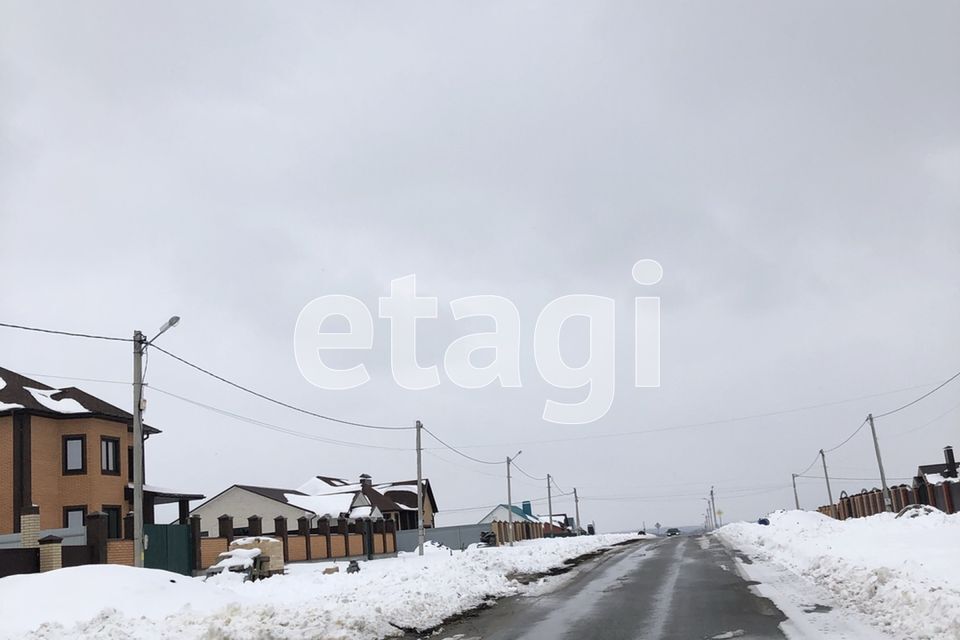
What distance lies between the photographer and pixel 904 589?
526 inches

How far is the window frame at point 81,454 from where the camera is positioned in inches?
1487

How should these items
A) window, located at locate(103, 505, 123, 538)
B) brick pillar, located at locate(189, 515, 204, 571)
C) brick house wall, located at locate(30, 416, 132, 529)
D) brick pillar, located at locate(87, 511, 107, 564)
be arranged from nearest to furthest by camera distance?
1. brick pillar, located at locate(87, 511, 107, 564)
2. brick pillar, located at locate(189, 515, 204, 571)
3. brick house wall, located at locate(30, 416, 132, 529)
4. window, located at locate(103, 505, 123, 538)

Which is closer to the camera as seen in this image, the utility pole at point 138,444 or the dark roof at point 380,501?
the utility pole at point 138,444

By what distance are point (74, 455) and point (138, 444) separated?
61.7 feet

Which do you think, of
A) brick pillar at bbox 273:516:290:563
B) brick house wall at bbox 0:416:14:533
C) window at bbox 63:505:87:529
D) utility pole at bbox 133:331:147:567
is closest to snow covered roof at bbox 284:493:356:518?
brick pillar at bbox 273:516:290:563

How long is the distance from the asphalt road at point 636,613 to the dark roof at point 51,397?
26.1m

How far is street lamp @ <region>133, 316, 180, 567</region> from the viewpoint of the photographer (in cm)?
2194

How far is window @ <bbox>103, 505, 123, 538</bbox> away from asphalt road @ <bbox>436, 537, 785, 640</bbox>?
1003 inches

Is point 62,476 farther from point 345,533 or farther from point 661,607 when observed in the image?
point 661,607

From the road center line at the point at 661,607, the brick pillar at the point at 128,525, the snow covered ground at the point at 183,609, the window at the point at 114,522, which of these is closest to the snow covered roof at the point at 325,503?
the window at the point at 114,522

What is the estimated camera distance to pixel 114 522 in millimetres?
39281

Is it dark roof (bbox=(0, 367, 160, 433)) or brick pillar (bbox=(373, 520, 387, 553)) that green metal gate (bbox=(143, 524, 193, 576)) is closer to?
dark roof (bbox=(0, 367, 160, 433))

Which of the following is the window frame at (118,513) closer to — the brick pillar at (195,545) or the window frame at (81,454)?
the window frame at (81,454)

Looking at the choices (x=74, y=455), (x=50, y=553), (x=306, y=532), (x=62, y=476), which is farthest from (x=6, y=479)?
(x=306, y=532)
